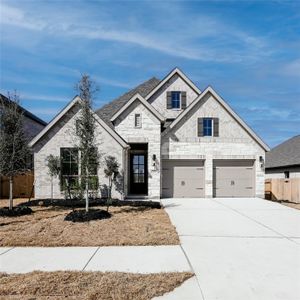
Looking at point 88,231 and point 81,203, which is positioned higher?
point 81,203

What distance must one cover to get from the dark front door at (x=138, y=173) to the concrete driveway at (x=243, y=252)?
8.24 metres

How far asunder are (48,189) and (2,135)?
5351 mm

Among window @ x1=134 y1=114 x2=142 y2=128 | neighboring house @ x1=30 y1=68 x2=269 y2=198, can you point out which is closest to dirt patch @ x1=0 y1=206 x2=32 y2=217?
neighboring house @ x1=30 y1=68 x2=269 y2=198

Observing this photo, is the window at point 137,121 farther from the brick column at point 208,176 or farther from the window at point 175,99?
the window at point 175,99

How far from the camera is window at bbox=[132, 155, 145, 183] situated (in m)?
21.7

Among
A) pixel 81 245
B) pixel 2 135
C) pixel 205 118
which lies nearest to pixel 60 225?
pixel 81 245

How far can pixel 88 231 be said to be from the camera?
9.45m

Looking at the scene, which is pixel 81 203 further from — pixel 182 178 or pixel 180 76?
pixel 180 76

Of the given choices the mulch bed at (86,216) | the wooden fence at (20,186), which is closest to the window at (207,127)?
the mulch bed at (86,216)

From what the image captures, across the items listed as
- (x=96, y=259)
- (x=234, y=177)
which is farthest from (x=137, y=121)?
(x=96, y=259)

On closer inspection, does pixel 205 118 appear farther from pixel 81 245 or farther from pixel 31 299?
pixel 31 299

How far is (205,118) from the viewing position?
797 inches

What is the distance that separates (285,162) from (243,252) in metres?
22.3

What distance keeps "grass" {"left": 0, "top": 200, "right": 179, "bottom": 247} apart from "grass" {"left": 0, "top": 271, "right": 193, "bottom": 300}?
242 cm
